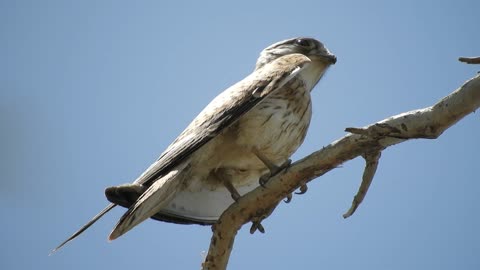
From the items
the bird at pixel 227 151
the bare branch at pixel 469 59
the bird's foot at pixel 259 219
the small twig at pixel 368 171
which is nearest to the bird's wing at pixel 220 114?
the bird at pixel 227 151

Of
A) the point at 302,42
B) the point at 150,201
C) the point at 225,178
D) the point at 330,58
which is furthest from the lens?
the point at 302,42

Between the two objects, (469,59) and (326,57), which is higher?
(326,57)

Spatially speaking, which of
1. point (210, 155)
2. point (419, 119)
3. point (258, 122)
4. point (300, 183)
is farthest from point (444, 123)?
point (210, 155)

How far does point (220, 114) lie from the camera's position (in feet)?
15.4

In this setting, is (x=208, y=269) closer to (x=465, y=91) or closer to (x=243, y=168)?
(x=243, y=168)

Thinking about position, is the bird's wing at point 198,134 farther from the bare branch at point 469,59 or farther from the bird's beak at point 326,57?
the bare branch at point 469,59

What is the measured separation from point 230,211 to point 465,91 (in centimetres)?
174

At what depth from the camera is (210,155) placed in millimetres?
4887

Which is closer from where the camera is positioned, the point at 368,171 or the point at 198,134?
the point at 368,171

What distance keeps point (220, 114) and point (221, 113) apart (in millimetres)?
11

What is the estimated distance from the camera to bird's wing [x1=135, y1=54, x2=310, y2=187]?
177 inches

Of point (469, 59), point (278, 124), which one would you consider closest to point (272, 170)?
point (278, 124)

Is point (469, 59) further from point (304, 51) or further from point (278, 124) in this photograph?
point (304, 51)

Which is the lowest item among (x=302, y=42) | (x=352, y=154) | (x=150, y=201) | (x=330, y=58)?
(x=352, y=154)
